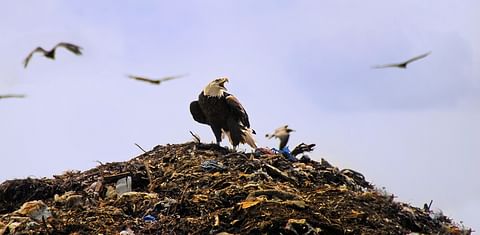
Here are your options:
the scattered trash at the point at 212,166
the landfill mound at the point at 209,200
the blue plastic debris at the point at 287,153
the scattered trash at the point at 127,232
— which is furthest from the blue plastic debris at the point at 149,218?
the blue plastic debris at the point at 287,153

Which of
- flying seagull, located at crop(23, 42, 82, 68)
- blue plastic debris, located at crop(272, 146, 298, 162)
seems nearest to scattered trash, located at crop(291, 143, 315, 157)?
blue plastic debris, located at crop(272, 146, 298, 162)

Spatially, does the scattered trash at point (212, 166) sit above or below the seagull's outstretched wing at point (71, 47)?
above

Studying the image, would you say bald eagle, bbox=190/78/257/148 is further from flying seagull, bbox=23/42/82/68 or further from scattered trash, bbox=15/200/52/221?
flying seagull, bbox=23/42/82/68

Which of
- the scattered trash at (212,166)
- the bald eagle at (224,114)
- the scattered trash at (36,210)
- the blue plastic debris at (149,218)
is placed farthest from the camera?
the bald eagle at (224,114)

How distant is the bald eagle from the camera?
14.0 metres

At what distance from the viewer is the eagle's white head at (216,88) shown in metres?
14.0

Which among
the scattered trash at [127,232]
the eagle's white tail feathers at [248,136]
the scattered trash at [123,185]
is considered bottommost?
the scattered trash at [127,232]

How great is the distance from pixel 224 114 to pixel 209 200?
3622 mm

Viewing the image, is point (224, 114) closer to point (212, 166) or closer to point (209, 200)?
point (212, 166)

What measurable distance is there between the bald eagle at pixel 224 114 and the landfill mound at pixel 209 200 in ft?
3.24

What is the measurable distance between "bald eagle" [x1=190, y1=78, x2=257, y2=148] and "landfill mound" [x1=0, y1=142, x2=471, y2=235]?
3.24ft

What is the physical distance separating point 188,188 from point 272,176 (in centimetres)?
103

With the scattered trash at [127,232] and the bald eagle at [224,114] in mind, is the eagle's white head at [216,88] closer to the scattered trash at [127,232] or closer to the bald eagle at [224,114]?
the bald eagle at [224,114]

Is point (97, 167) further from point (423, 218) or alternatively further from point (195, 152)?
point (423, 218)
